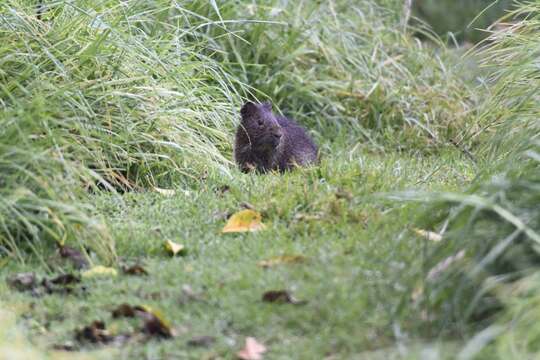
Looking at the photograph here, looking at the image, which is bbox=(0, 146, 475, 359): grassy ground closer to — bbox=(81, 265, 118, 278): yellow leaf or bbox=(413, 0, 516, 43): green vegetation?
bbox=(81, 265, 118, 278): yellow leaf

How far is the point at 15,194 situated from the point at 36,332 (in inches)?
38.7

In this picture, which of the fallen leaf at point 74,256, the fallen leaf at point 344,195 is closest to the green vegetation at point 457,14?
the fallen leaf at point 344,195

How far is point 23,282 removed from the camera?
4.58 metres

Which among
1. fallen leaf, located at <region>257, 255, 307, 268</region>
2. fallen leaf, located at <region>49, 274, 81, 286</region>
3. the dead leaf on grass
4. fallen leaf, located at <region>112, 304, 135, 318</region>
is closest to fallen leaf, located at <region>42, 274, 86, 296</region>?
fallen leaf, located at <region>49, 274, 81, 286</region>

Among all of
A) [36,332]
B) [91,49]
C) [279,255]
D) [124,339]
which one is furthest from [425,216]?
[91,49]

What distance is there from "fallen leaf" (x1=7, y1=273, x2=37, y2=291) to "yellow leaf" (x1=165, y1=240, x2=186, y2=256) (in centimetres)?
65

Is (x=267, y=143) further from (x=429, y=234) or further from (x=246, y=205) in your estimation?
(x=429, y=234)

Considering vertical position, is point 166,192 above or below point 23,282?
below

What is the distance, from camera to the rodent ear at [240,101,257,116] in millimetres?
7629

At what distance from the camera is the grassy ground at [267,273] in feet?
12.8

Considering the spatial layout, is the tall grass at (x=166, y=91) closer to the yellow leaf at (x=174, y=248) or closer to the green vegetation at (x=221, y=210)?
the green vegetation at (x=221, y=210)

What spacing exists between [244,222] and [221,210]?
0.36 metres

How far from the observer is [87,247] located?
498 cm

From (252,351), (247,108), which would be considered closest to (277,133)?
(247,108)
